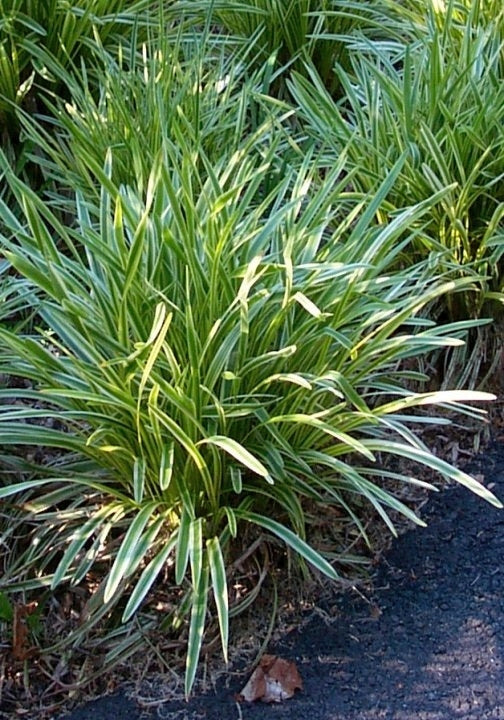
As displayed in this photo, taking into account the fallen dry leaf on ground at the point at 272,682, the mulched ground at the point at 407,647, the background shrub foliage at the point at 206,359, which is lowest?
the fallen dry leaf on ground at the point at 272,682

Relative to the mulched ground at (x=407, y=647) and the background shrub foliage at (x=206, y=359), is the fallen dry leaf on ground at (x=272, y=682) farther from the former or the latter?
the background shrub foliage at (x=206, y=359)

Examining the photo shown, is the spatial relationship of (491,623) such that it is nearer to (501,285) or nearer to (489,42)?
(501,285)

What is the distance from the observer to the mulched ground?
2094mm

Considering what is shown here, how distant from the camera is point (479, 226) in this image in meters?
2.90

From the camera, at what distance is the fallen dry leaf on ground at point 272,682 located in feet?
6.98

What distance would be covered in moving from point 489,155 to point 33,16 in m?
1.53

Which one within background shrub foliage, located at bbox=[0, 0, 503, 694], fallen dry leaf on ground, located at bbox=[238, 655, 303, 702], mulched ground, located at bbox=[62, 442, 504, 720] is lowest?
fallen dry leaf on ground, located at bbox=[238, 655, 303, 702]

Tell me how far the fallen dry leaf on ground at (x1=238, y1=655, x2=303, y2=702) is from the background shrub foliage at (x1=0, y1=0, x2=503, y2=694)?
151 mm

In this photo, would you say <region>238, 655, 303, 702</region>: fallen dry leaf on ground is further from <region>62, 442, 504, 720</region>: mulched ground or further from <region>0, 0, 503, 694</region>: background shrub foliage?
<region>0, 0, 503, 694</region>: background shrub foliage

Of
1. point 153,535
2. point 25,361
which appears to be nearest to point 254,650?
point 153,535

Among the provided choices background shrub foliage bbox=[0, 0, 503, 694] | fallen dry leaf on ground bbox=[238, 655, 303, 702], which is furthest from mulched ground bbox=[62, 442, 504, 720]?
background shrub foliage bbox=[0, 0, 503, 694]

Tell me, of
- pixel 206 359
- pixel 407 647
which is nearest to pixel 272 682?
pixel 407 647

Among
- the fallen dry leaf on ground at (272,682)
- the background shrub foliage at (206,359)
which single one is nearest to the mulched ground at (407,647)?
the fallen dry leaf on ground at (272,682)

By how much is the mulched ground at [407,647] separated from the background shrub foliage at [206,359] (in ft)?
0.46
